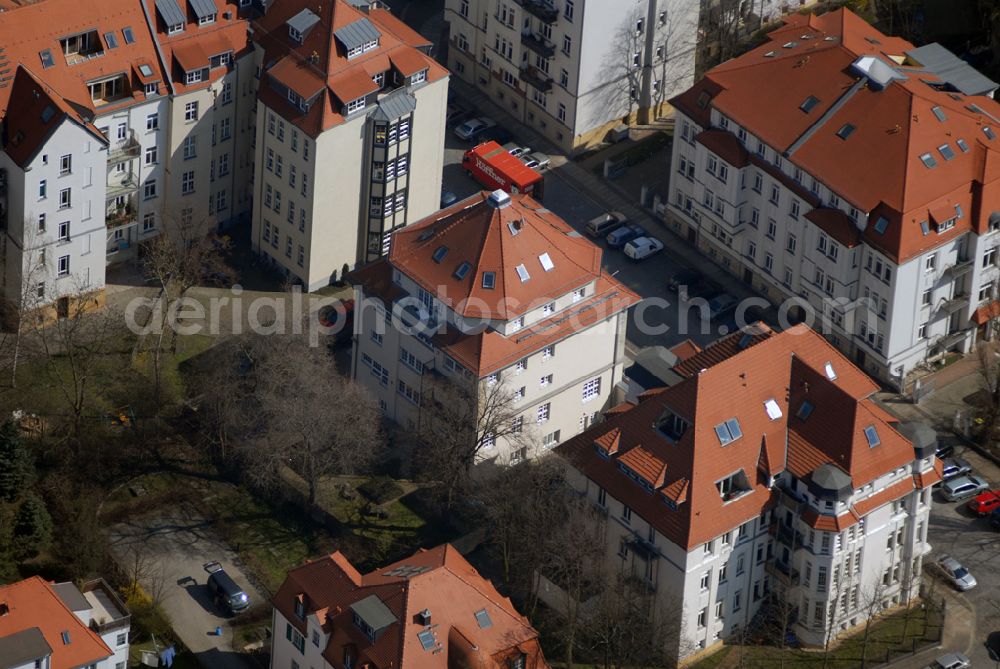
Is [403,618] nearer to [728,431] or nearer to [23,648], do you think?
[23,648]

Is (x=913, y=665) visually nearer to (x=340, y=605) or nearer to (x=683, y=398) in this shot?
(x=683, y=398)

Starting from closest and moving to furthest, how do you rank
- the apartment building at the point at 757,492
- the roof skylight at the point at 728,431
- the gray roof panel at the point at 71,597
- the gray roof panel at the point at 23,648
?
1. the gray roof panel at the point at 23,648
2. the gray roof panel at the point at 71,597
3. the apartment building at the point at 757,492
4. the roof skylight at the point at 728,431

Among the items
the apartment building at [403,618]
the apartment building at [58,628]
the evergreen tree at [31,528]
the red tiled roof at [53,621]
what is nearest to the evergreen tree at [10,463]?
the evergreen tree at [31,528]

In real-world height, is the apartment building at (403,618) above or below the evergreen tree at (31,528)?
above

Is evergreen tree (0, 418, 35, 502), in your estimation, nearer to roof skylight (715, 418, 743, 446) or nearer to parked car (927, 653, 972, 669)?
roof skylight (715, 418, 743, 446)

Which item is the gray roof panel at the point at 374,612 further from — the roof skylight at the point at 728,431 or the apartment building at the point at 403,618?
the roof skylight at the point at 728,431

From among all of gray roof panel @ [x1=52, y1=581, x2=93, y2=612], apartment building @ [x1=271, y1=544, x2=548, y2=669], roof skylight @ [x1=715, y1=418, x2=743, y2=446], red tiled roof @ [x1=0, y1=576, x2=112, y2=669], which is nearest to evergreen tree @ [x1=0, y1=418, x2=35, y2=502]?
gray roof panel @ [x1=52, y1=581, x2=93, y2=612]

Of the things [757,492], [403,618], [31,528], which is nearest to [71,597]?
[31,528]
